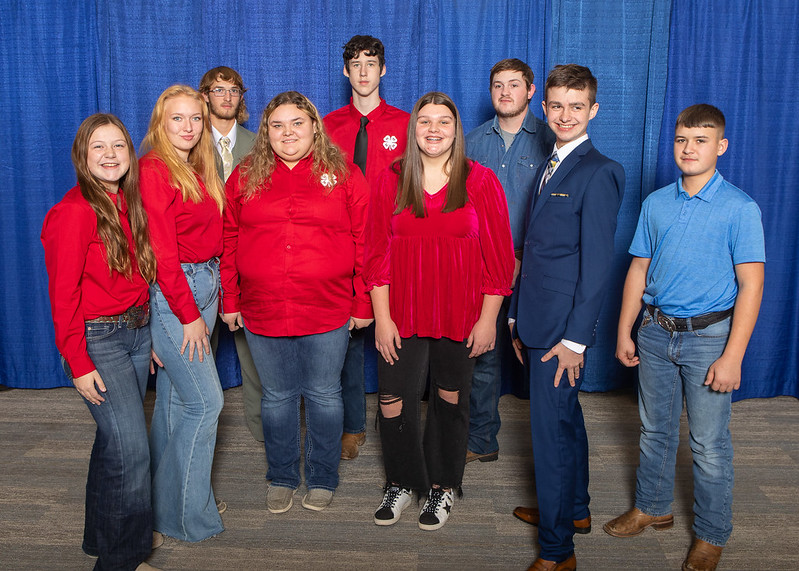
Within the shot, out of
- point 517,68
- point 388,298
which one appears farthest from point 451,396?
point 517,68

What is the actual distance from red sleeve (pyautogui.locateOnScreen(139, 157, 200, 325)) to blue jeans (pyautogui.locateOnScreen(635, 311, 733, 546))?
1567 millimetres

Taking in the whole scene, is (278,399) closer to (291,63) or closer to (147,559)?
(147,559)

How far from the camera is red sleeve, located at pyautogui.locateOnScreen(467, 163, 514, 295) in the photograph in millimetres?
2162

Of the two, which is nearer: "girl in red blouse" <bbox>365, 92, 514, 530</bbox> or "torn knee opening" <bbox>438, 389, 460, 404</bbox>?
"girl in red blouse" <bbox>365, 92, 514, 530</bbox>

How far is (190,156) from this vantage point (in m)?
2.22

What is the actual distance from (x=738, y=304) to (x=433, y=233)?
0.99m

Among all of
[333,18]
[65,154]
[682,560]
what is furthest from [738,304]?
[65,154]

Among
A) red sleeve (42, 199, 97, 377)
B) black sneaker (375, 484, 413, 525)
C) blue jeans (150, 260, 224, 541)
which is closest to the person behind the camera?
red sleeve (42, 199, 97, 377)

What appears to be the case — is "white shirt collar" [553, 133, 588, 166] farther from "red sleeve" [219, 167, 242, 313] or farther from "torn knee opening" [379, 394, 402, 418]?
"red sleeve" [219, 167, 242, 313]

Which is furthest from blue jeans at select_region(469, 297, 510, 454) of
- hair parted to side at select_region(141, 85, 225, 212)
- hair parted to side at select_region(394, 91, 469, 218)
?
hair parted to side at select_region(141, 85, 225, 212)

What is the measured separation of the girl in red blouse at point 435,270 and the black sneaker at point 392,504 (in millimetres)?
130

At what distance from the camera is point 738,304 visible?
1.98 meters

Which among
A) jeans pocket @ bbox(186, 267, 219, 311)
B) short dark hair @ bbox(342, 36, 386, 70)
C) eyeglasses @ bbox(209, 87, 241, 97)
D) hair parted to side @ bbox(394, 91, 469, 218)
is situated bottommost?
jeans pocket @ bbox(186, 267, 219, 311)

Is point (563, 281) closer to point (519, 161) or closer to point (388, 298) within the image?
point (388, 298)
